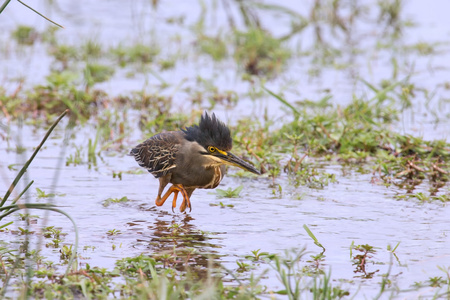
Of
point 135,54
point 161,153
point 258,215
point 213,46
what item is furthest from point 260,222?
point 213,46

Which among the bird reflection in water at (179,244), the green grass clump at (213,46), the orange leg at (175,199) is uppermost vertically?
the green grass clump at (213,46)

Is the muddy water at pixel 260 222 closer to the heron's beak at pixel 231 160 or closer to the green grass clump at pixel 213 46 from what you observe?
the heron's beak at pixel 231 160

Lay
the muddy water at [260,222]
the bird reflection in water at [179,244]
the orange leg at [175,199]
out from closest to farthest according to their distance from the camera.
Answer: the bird reflection in water at [179,244] < the muddy water at [260,222] < the orange leg at [175,199]

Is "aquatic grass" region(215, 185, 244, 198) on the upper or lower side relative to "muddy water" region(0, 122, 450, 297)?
upper

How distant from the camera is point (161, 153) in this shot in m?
7.19

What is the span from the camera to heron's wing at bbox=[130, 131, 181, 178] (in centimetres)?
709

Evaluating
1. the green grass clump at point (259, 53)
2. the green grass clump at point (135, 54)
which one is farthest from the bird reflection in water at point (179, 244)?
the green grass clump at point (135, 54)

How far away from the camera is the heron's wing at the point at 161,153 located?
709cm

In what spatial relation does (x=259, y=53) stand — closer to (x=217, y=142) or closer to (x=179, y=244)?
(x=217, y=142)

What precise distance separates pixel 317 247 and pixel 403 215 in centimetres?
127

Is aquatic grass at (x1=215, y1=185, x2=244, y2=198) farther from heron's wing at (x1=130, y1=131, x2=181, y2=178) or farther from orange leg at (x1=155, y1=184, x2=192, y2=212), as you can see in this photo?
heron's wing at (x1=130, y1=131, x2=181, y2=178)

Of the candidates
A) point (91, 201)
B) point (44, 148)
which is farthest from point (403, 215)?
point (44, 148)

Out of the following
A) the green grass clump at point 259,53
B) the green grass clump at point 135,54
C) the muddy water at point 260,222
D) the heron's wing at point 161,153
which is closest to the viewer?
the muddy water at point 260,222

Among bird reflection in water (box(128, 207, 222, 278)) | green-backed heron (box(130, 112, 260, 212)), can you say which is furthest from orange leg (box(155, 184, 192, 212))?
bird reflection in water (box(128, 207, 222, 278))
